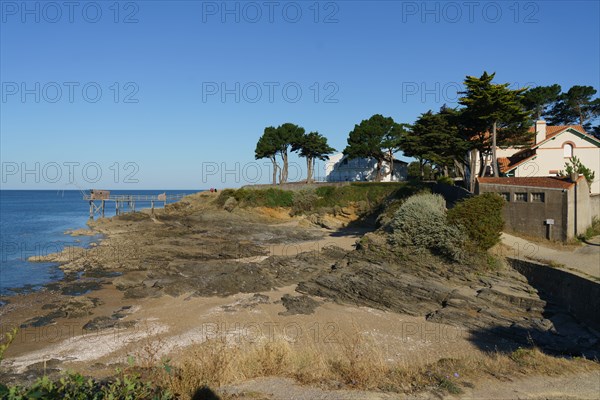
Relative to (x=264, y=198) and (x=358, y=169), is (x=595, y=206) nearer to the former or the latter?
(x=264, y=198)

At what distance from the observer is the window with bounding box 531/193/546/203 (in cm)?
2330

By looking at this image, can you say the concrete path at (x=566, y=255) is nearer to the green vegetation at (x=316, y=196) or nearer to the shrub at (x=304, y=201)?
the green vegetation at (x=316, y=196)

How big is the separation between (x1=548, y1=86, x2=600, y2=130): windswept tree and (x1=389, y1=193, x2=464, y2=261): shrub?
47.4 m

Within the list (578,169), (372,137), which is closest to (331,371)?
(578,169)

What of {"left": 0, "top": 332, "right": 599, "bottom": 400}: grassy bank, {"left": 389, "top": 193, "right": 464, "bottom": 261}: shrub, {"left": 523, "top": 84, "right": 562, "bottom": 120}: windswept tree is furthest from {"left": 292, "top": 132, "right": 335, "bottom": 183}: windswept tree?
{"left": 0, "top": 332, "right": 599, "bottom": 400}: grassy bank

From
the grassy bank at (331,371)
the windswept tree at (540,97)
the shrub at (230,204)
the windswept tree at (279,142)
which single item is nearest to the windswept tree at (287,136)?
the windswept tree at (279,142)

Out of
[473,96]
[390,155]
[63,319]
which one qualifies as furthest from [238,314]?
[390,155]

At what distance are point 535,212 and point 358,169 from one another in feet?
149

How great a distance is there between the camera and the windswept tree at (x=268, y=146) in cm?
6838

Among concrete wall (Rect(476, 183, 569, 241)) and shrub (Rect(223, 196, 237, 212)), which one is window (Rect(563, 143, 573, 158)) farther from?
shrub (Rect(223, 196, 237, 212))

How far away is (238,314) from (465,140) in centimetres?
2165

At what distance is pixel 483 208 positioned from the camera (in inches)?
867

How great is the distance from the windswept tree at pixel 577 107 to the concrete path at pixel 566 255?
145ft

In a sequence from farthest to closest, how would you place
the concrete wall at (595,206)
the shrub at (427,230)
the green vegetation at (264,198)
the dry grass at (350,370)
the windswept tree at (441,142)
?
the green vegetation at (264,198)
the windswept tree at (441,142)
the concrete wall at (595,206)
the shrub at (427,230)
the dry grass at (350,370)
